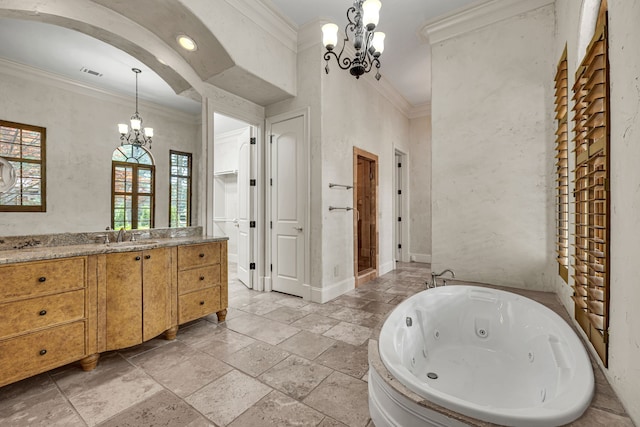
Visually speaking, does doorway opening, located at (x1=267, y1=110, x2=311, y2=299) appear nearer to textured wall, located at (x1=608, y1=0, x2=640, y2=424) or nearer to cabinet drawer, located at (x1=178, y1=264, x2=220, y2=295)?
cabinet drawer, located at (x1=178, y1=264, x2=220, y2=295)

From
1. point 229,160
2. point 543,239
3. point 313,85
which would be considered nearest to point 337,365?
point 543,239

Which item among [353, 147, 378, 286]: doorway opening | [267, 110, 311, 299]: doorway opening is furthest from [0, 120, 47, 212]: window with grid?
[353, 147, 378, 286]: doorway opening

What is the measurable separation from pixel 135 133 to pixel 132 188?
0.53 m

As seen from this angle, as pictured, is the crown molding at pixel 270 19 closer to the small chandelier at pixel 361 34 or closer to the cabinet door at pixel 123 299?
the small chandelier at pixel 361 34

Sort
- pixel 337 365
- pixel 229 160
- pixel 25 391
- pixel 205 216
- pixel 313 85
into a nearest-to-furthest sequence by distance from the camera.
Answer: pixel 25 391
pixel 337 365
pixel 205 216
pixel 313 85
pixel 229 160

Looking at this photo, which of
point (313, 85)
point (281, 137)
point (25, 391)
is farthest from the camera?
point (281, 137)

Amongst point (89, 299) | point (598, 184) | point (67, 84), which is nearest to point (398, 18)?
point (598, 184)

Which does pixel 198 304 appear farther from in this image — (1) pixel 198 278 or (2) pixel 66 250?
(2) pixel 66 250

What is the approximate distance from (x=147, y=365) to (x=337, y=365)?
144 cm

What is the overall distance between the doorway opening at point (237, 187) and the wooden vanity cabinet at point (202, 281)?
45.6 inches

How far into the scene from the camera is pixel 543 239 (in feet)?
9.16

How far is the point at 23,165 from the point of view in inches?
81.0

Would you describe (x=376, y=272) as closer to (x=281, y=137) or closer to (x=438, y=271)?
(x=438, y=271)

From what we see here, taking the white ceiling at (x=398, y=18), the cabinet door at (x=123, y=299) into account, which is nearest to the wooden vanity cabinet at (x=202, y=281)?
the cabinet door at (x=123, y=299)
